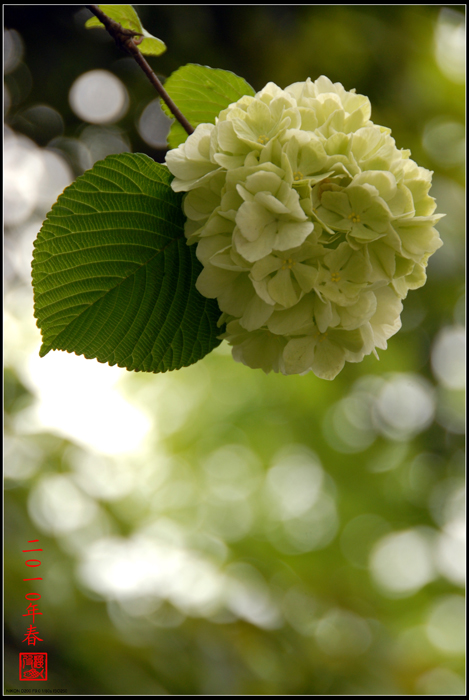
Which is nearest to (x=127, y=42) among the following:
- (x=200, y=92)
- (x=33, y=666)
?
(x=200, y=92)

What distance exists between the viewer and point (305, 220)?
0.43 m

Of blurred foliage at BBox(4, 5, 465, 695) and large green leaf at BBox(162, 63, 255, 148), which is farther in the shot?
blurred foliage at BBox(4, 5, 465, 695)

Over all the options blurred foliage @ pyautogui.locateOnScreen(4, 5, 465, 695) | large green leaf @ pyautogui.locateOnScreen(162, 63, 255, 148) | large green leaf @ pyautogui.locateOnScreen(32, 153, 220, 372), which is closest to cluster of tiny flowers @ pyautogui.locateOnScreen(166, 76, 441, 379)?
large green leaf @ pyautogui.locateOnScreen(32, 153, 220, 372)

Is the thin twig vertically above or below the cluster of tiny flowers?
above

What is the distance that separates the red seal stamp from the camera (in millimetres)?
1873

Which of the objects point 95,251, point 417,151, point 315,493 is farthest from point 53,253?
point 315,493

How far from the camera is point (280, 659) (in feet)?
8.76

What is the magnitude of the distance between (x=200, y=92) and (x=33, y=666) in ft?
6.88

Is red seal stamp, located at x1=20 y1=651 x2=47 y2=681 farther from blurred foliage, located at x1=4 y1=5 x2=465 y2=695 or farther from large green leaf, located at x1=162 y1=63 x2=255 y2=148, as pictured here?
large green leaf, located at x1=162 y1=63 x2=255 y2=148

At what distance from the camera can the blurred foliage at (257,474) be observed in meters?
2.21

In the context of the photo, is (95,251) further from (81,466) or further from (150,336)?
(81,466)

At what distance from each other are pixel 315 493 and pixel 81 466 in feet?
5.11

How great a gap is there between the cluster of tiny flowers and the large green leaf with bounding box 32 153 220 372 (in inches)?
1.7

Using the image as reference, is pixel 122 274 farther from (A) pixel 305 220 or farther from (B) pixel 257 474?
(B) pixel 257 474
